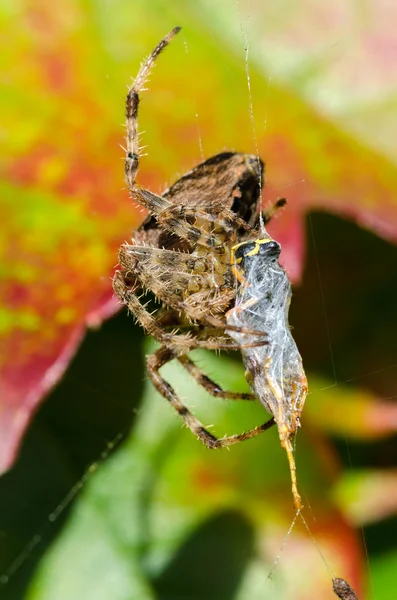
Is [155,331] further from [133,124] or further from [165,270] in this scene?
[133,124]

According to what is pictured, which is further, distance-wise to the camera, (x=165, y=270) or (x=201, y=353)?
(x=201, y=353)

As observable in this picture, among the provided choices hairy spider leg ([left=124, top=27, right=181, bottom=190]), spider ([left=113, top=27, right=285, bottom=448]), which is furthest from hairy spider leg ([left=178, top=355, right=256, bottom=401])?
hairy spider leg ([left=124, top=27, right=181, bottom=190])

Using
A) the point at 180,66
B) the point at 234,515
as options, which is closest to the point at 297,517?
the point at 234,515

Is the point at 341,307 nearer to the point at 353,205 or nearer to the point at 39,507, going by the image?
the point at 353,205

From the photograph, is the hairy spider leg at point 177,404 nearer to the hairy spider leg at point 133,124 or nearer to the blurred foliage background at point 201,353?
the blurred foliage background at point 201,353

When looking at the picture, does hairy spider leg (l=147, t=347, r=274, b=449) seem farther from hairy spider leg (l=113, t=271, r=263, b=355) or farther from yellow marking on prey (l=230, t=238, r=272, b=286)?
yellow marking on prey (l=230, t=238, r=272, b=286)

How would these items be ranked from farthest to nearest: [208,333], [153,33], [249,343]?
[153,33], [208,333], [249,343]

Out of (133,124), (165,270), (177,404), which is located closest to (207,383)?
(177,404)
